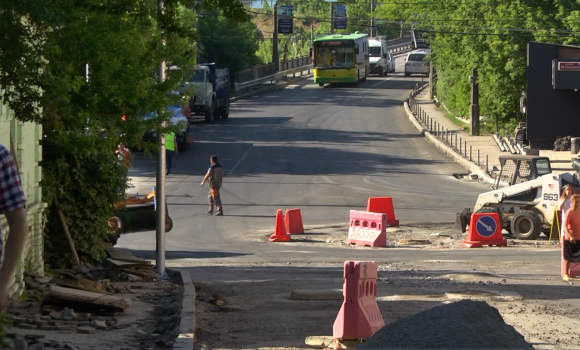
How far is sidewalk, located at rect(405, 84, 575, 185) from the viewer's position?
109ft

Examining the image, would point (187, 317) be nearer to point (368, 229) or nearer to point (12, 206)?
point (12, 206)

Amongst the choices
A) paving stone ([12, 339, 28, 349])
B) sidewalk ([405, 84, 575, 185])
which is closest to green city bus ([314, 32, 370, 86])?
sidewalk ([405, 84, 575, 185])

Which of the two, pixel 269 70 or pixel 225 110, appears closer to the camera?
pixel 225 110

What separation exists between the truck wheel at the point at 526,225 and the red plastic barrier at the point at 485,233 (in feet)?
2.75

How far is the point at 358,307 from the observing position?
976 cm

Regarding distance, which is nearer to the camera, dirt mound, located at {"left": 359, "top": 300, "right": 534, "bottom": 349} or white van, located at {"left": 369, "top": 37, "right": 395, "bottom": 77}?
dirt mound, located at {"left": 359, "top": 300, "right": 534, "bottom": 349}

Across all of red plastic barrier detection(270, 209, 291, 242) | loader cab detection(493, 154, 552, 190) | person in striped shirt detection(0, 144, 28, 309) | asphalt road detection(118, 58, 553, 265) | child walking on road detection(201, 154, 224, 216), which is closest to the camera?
person in striped shirt detection(0, 144, 28, 309)

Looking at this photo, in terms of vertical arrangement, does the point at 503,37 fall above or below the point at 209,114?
above

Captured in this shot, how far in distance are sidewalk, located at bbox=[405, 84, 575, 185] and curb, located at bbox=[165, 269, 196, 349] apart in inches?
722

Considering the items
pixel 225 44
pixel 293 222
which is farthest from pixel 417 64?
pixel 293 222

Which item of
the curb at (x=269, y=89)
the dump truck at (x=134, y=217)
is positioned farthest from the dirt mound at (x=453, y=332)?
the curb at (x=269, y=89)

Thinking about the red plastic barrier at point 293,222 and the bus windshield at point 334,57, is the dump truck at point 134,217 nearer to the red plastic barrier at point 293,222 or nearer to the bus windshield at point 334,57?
the red plastic barrier at point 293,222

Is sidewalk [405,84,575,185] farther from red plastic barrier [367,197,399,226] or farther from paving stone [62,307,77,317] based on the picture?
paving stone [62,307,77,317]

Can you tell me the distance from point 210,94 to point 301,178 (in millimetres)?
14041
